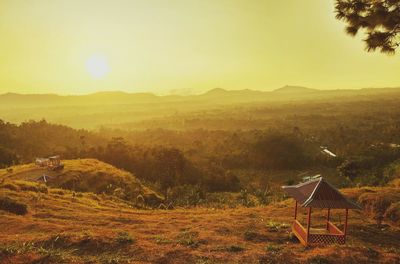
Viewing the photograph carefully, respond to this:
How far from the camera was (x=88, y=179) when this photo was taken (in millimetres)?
36594

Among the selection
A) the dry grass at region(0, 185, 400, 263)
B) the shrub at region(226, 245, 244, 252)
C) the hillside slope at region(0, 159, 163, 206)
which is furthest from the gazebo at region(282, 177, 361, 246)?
the hillside slope at region(0, 159, 163, 206)

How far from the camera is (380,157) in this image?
5469 cm

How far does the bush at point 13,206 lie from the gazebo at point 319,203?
14309 mm

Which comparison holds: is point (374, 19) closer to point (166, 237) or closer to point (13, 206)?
point (166, 237)

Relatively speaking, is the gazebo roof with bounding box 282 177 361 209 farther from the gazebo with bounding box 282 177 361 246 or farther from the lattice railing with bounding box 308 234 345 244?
the lattice railing with bounding box 308 234 345 244

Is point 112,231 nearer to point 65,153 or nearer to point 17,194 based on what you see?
point 17,194

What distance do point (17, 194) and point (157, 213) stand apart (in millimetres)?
8523

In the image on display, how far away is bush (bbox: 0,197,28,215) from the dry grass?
17.2 inches

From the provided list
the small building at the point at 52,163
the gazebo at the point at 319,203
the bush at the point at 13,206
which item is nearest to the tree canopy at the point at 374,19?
the gazebo at the point at 319,203

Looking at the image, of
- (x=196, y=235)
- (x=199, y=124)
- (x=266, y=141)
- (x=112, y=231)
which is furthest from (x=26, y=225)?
(x=199, y=124)

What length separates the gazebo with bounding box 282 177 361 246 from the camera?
49.4 feet

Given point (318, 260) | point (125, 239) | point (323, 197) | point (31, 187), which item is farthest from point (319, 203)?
point (31, 187)

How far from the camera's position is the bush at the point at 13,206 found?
22453 mm

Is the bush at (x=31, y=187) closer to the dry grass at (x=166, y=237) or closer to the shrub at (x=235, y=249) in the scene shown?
the dry grass at (x=166, y=237)
